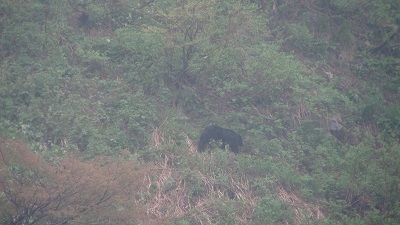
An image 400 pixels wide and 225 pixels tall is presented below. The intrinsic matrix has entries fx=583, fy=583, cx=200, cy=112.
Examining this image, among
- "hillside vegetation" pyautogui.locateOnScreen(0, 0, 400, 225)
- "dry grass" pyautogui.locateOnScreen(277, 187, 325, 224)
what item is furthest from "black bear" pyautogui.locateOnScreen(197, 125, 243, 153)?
"dry grass" pyautogui.locateOnScreen(277, 187, 325, 224)

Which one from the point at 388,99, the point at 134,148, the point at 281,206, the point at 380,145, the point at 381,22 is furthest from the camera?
the point at 381,22

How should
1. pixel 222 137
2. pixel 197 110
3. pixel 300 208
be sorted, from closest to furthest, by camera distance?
pixel 300 208
pixel 222 137
pixel 197 110

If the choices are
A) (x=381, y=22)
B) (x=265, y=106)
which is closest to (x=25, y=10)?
(x=265, y=106)

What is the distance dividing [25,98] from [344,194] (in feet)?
18.5

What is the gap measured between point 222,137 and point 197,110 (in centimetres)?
114

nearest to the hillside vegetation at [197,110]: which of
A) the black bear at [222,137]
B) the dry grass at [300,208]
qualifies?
the dry grass at [300,208]

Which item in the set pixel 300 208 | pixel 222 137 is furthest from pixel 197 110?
pixel 300 208

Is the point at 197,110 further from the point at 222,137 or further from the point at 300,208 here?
the point at 300,208

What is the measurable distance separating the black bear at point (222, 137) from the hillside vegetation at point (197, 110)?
148mm

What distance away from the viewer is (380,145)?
10617 millimetres

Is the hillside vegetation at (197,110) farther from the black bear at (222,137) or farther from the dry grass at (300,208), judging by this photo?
the black bear at (222,137)

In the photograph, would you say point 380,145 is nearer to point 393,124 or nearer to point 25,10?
point 393,124

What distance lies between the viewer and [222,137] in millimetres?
10391

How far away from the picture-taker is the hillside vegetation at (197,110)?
7.38 meters
